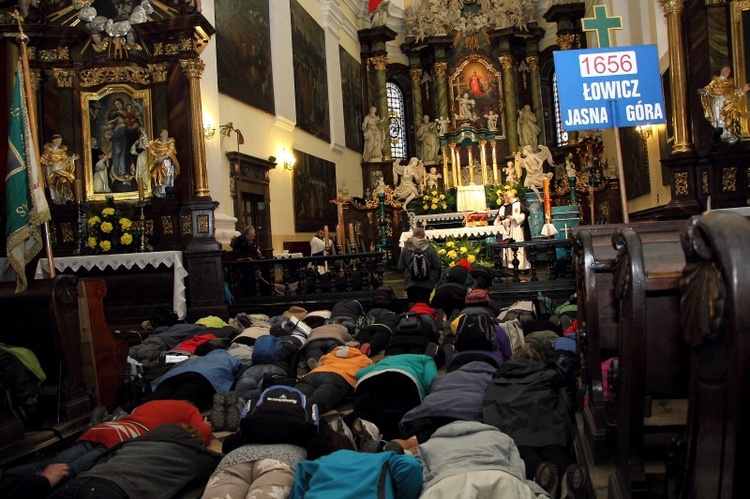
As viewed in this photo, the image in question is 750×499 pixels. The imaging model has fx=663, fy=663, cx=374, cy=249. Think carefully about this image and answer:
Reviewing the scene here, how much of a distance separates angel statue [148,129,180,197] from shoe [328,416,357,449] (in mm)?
8131

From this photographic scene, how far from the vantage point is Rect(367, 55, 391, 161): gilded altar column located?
24406 millimetres

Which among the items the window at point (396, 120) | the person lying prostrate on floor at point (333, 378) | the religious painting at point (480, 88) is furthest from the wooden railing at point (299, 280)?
the religious painting at point (480, 88)

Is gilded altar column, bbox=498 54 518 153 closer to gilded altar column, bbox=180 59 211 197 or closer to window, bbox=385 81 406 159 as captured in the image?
window, bbox=385 81 406 159

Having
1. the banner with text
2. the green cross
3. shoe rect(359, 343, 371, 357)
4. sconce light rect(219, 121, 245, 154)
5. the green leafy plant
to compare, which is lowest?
shoe rect(359, 343, 371, 357)

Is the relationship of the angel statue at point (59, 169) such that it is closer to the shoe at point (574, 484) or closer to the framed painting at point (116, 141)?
the framed painting at point (116, 141)

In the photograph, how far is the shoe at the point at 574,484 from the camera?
3217 millimetres

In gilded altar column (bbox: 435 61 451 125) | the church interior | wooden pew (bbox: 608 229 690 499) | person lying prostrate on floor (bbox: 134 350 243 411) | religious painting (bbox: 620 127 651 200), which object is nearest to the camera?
wooden pew (bbox: 608 229 690 499)

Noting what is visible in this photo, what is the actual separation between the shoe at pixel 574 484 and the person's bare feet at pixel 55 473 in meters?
2.72

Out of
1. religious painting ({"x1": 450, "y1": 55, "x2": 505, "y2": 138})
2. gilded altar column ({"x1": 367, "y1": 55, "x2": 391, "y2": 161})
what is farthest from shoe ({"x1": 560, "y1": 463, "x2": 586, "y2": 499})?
religious painting ({"x1": 450, "y1": 55, "x2": 505, "y2": 138})

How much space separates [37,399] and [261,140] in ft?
34.2

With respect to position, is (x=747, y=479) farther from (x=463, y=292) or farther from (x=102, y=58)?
(x=102, y=58)

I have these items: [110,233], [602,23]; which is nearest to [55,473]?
[602,23]

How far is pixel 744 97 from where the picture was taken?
1010 cm

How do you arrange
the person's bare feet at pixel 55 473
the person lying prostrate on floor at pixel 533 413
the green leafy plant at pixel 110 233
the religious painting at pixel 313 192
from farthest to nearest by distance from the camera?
1. the religious painting at pixel 313 192
2. the green leafy plant at pixel 110 233
3. the person lying prostrate on floor at pixel 533 413
4. the person's bare feet at pixel 55 473
